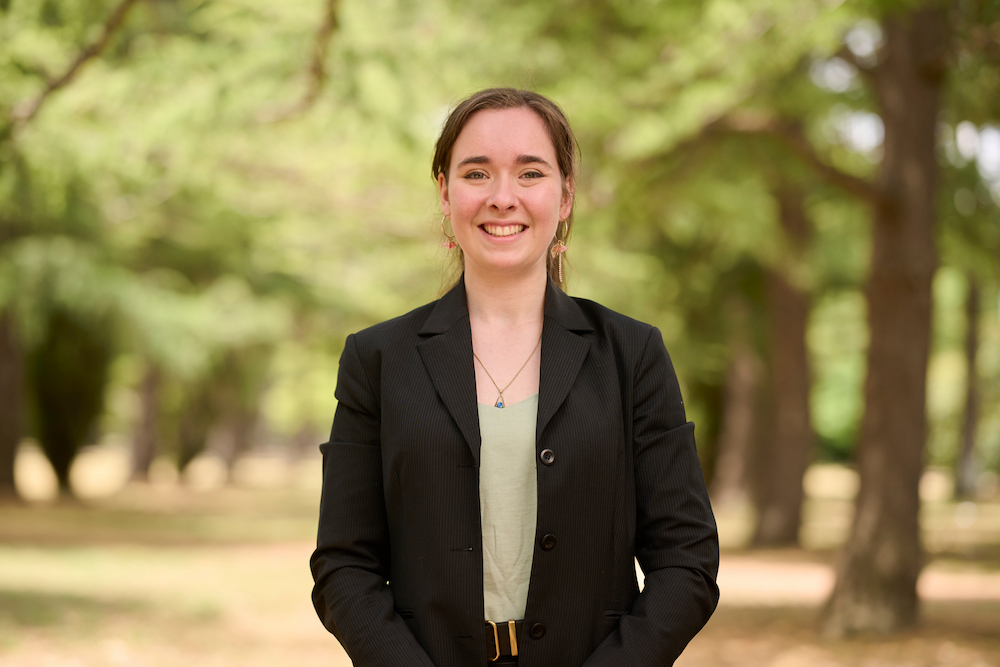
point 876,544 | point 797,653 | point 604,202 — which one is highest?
point 604,202

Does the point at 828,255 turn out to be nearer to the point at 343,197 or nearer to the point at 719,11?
the point at 343,197

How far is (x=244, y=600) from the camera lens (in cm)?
1120

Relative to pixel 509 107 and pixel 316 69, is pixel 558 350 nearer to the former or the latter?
pixel 509 107

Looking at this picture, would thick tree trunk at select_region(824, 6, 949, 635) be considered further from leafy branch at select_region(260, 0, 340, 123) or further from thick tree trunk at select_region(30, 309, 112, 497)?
thick tree trunk at select_region(30, 309, 112, 497)

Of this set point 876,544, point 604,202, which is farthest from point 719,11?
point 876,544

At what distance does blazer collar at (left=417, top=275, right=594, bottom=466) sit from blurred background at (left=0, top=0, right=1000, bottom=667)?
0.37 metres

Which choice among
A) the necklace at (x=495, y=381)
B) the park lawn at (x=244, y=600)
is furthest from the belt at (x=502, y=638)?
the park lawn at (x=244, y=600)

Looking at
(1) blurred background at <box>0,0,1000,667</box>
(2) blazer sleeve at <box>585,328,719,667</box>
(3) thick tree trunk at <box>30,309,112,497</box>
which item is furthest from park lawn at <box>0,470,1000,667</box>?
(2) blazer sleeve at <box>585,328,719,667</box>

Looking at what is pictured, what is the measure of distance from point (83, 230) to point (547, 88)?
11927 mm

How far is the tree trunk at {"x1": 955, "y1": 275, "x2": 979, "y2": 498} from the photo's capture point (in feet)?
86.9

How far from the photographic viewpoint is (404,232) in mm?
→ 15773

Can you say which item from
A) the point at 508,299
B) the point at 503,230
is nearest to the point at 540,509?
the point at 508,299

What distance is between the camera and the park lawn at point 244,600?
8148mm

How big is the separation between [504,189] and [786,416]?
15.6m
